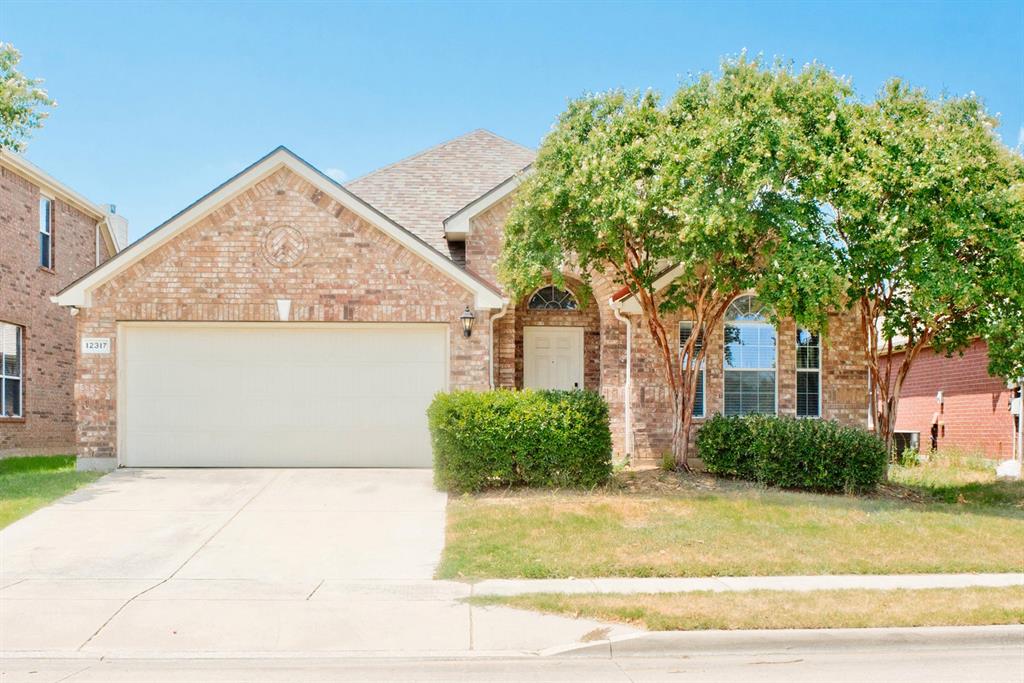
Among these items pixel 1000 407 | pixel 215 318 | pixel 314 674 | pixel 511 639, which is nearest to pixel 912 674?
pixel 511 639

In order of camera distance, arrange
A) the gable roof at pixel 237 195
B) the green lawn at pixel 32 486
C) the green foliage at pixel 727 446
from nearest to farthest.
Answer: the green lawn at pixel 32 486 → the green foliage at pixel 727 446 → the gable roof at pixel 237 195

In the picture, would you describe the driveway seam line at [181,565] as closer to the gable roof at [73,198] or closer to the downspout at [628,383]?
the downspout at [628,383]

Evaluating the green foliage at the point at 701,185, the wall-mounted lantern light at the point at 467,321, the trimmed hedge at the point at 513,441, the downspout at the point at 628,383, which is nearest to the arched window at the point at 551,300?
the downspout at the point at 628,383

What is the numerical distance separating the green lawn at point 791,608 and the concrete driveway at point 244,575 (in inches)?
12.8

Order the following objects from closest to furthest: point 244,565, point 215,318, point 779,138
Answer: point 244,565 → point 779,138 → point 215,318

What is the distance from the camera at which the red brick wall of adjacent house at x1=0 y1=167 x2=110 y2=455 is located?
62.8ft

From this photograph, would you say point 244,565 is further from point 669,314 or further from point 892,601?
point 669,314

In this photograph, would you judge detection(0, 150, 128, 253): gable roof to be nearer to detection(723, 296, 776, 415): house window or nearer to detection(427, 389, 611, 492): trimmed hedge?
detection(427, 389, 611, 492): trimmed hedge

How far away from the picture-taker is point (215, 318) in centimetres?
1476

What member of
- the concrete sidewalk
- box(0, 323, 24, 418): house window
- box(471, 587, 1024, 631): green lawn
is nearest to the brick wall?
the concrete sidewalk

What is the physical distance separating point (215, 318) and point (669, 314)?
7.71 m

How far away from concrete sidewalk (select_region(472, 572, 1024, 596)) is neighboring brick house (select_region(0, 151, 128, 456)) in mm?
14787

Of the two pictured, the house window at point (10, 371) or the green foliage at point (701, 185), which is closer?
the green foliage at point (701, 185)

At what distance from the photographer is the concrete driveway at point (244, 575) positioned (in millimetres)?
6961
